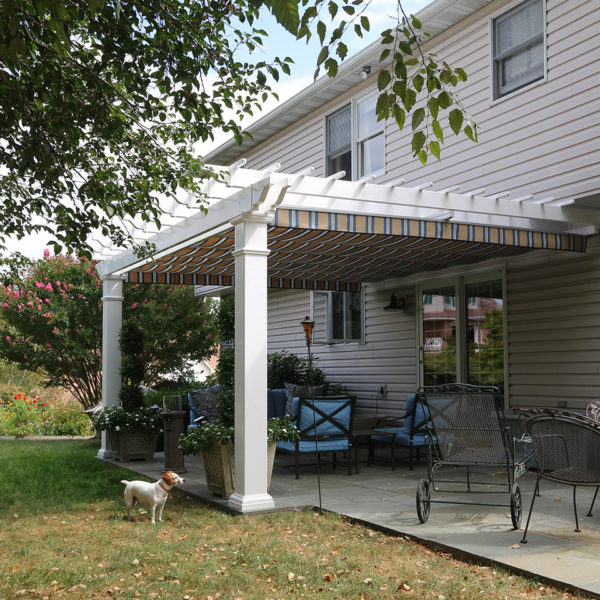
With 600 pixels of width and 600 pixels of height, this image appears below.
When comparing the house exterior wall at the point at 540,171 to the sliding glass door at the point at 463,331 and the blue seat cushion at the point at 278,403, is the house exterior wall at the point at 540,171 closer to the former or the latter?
the sliding glass door at the point at 463,331

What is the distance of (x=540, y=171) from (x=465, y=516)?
457 centimetres

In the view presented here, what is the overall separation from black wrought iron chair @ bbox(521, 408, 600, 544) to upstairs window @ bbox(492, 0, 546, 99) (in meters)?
5.23

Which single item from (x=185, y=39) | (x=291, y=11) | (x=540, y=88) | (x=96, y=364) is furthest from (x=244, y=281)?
(x=96, y=364)

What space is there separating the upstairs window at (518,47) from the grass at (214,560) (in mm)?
6123

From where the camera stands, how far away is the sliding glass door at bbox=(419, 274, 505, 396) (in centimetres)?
926

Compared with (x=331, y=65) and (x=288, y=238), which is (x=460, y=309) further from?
(x=331, y=65)

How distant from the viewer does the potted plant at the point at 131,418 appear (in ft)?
30.8

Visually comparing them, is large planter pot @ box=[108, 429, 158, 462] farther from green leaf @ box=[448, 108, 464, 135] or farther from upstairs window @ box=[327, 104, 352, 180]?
green leaf @ box=[448, 108, 464, 135]

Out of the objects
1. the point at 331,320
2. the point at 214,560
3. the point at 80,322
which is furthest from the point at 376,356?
the point at 214,560

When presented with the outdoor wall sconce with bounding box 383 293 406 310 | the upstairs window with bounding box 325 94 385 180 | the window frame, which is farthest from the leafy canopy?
the window frame

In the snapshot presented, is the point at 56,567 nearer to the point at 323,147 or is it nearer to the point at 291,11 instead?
the point at 291,11

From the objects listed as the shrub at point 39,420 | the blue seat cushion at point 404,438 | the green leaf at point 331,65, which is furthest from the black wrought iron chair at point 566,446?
the shrub at point 39,420

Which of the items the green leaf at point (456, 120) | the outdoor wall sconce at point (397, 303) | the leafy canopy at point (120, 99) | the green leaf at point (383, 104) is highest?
the leafy canopy at point (120, 99)

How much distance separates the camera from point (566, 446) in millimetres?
4863
